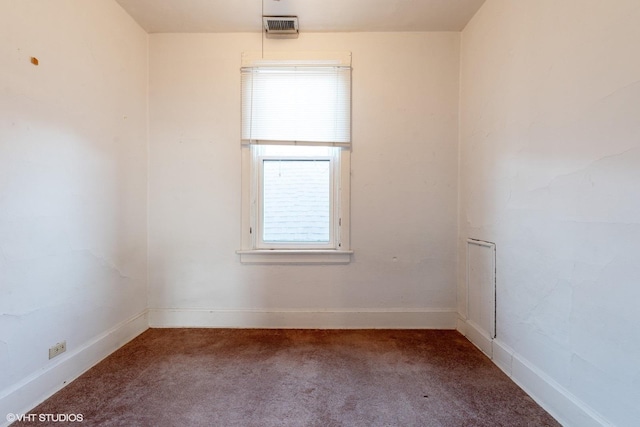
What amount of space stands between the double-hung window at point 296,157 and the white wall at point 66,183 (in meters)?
0.94

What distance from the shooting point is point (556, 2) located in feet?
4.97

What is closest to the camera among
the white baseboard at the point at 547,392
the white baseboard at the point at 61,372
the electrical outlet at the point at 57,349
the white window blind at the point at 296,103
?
the white baseboard at the point at 547,392

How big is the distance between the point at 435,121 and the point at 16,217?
2994mm

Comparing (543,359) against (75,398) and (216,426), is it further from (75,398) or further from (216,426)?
(75,398)

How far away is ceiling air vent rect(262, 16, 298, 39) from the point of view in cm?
232

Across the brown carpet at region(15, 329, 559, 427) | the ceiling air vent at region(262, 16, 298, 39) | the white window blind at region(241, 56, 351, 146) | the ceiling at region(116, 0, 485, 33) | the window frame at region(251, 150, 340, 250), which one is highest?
the ceiling at region(116, 0, 485, 33)

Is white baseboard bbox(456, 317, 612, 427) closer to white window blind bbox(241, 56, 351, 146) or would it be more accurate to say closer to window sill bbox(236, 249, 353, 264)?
window sill bbox(236, 249, 353, 264)

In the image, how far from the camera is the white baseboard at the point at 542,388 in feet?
4.40

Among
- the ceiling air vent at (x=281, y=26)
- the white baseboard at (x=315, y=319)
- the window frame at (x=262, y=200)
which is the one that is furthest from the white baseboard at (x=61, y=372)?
the ceiling air vent at (x=281, y=26)

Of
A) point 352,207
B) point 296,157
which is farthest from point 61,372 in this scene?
point 352,207

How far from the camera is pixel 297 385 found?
175 centimetres

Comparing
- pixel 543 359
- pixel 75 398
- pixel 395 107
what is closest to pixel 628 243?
pixel 543 359

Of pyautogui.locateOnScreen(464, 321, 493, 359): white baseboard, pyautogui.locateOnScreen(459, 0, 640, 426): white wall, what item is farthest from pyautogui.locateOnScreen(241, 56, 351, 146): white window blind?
pyautogui.locateOnScreen(464, 321, 493, 359): white baseboard

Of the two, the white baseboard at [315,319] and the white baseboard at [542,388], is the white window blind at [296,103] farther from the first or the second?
the white baseboard at [542,388]
